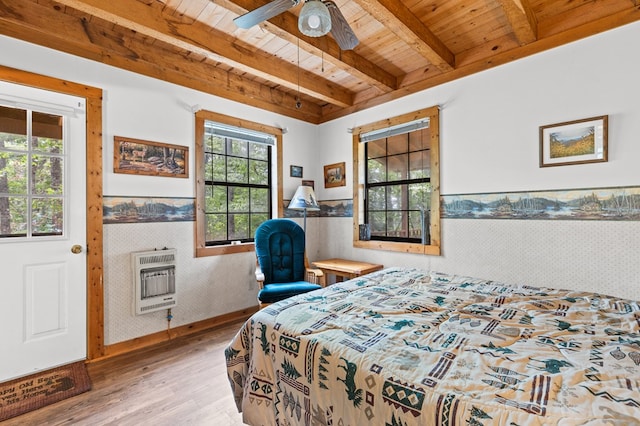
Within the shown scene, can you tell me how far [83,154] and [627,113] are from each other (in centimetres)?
439

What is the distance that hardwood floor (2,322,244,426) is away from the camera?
1809 mm

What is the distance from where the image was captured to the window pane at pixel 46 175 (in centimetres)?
237

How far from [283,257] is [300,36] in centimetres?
221

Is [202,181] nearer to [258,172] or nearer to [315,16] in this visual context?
[258,172]

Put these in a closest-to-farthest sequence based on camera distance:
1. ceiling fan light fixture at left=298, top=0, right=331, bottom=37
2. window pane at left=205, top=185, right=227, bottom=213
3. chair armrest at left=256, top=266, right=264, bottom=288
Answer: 1. ceiling fan light fixture at left=298, top=0, right=331, bottom=37
2. chair armrest at left=256, top=266, right=264, bottom=288
3. window pane at left=205, top=185, right=227, bottom=213

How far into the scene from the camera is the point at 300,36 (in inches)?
98.3

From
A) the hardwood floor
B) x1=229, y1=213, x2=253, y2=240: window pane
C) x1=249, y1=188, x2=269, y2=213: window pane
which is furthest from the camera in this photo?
x1=249, y1=188, x2=269, y2=213: window pane

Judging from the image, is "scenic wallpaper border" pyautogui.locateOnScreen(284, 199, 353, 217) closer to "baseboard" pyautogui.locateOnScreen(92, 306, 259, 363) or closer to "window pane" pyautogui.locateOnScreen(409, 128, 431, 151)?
"window pane" pyautogui.locateOnScreen(409, 128, 431, 151)

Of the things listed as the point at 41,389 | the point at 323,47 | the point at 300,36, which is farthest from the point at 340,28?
the point at 41,389

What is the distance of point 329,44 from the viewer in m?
2.75

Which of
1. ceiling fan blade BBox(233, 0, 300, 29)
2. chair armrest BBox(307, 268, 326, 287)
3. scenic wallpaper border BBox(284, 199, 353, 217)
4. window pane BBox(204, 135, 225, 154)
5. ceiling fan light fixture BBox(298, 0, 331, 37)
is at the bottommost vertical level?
chair armrest BBox(307, 268, 326, 287)

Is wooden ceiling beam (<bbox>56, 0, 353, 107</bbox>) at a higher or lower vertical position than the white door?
higher

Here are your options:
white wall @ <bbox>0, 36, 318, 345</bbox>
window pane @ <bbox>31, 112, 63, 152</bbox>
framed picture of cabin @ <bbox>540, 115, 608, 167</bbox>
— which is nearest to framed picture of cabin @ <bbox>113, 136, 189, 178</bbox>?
white wall @ <bbox>0, 36, 318, 345</bbox>

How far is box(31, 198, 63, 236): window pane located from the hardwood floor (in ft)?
3.90
